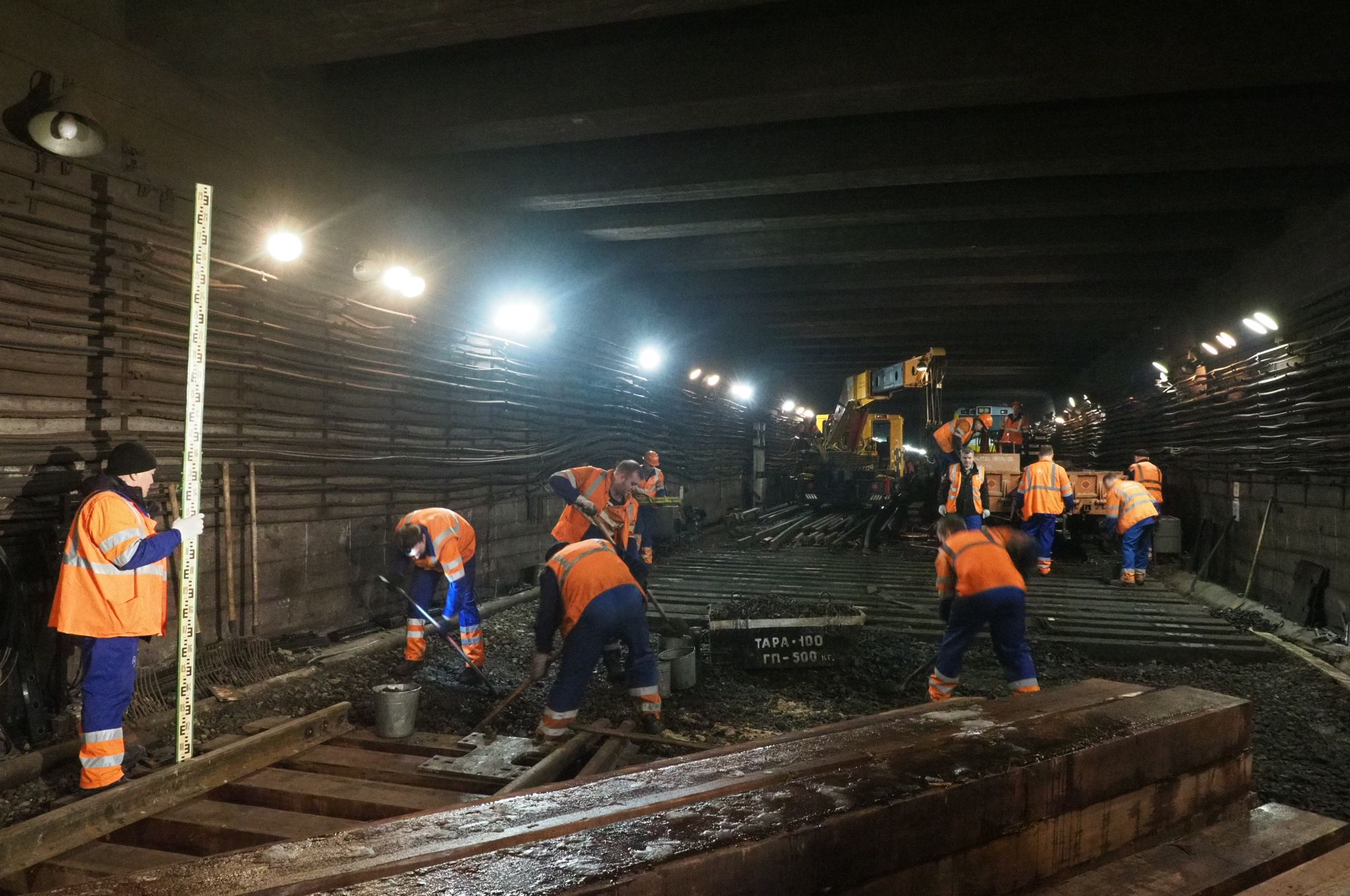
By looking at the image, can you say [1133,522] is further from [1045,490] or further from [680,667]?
[680,667]

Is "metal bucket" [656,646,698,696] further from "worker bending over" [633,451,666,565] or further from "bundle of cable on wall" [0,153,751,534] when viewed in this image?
"bundle of cable on wall" [0,153,751,534]

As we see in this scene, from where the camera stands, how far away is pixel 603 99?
19.0 ft

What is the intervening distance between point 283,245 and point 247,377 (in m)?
1.17

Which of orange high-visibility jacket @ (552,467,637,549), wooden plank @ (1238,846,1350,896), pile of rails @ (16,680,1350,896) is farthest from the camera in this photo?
orange high-visibility jacket @ (552,467,637,549)

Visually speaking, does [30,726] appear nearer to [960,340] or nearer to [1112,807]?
[1112,807]

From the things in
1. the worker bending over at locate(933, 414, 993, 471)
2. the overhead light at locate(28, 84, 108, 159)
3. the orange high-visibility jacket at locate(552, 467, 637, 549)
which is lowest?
the orange high-visibility jacket at locate(552, 467, 637, 549)

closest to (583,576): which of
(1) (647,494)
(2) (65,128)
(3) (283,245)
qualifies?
(3) (283,245)

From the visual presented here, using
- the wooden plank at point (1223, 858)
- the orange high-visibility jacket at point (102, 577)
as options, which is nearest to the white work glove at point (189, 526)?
the orange high-visibility jacket at point (102, 577)

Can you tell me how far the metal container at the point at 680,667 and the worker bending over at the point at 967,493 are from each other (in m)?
6.24

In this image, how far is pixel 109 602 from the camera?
3.78m

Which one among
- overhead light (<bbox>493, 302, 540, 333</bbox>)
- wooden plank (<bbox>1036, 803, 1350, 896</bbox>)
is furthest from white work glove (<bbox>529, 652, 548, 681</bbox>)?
overhead light (<bbox>493, 302, 540, 333</bbox>)

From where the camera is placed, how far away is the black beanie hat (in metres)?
4.03

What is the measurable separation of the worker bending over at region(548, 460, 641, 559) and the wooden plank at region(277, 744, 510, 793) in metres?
2.76

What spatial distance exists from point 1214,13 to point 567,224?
673 cm
